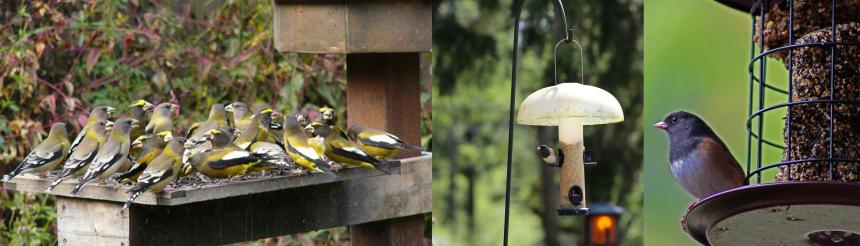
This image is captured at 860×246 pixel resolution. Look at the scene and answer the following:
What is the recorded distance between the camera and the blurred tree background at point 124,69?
411cm

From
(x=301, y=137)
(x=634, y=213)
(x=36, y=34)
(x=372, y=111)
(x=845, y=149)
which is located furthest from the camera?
(x=634, y=213)

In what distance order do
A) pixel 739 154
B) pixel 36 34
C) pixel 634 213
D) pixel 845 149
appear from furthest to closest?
pixel 634 213
pixel 36 34
pixel 739 154
pixel 845 149

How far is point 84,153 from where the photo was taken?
236cm

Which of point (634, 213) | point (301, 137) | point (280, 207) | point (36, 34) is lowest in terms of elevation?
point (634, 213)

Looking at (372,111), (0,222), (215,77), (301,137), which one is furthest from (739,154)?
(0,222)

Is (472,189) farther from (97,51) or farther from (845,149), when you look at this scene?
(845,149)

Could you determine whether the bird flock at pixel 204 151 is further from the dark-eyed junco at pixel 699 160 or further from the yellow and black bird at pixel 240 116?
the dark-eyed junco at pixel 699 160

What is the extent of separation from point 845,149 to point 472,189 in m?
3.80

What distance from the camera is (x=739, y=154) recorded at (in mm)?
3236

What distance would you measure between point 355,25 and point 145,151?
54cm

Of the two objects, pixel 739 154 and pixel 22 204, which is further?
pixel 22 204

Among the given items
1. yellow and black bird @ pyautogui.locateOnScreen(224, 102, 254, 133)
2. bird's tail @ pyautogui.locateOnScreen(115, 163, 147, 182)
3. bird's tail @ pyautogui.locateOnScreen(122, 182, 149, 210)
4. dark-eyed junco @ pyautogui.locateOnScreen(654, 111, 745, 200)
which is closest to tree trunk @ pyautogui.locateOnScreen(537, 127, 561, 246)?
yellow and black bird @ pyautogui.locateOnScreen(224, 102, 254, 133)

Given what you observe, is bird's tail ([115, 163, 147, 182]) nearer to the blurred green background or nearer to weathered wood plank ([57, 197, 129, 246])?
weathered wood plank ([57, 197, 129, 246])

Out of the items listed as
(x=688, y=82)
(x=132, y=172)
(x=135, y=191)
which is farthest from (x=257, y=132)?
(x=688, y=82)
